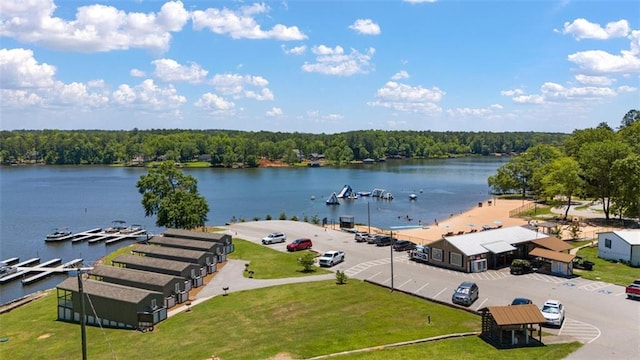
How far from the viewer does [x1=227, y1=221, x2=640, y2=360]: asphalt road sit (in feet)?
85.5

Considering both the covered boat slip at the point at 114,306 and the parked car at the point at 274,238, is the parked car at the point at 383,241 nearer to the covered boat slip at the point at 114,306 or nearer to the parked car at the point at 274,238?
the parked car at the point at 274,238

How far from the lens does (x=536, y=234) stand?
159 ft

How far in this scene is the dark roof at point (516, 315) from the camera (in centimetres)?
2544

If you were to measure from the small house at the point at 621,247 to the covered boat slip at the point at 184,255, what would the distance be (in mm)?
35563

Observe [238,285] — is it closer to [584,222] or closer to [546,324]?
[546,324]

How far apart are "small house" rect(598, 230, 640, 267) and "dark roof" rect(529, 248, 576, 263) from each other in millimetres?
6857

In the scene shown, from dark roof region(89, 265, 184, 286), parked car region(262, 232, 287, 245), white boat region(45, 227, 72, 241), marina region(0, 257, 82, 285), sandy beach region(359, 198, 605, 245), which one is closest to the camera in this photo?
dark roof region(89, 265, 184, 286)

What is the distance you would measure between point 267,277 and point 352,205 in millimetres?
62703

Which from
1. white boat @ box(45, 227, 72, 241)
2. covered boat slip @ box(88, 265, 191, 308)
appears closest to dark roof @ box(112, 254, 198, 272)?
covered boat slip @ box(88, 265, 191, 308)

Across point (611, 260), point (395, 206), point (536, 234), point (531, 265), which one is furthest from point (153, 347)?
point (395, 206)

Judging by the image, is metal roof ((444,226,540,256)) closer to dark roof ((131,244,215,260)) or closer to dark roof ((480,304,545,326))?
dark roof ((480,304,545,326))

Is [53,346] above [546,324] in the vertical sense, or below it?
Answer: below

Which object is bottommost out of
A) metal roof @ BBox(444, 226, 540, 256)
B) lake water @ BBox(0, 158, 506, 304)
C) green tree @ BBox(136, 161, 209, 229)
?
lake water @ BBox(0, 158, 506, 304)

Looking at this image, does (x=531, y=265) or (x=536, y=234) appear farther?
(x=536, y=234)
